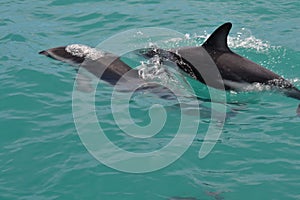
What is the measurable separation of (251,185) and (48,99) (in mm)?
4798

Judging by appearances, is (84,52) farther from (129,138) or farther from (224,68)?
(129,138)

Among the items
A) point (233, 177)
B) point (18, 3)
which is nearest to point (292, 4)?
point (18, 3)

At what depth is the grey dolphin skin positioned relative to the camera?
34.4 feet

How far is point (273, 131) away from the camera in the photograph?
9102 mm

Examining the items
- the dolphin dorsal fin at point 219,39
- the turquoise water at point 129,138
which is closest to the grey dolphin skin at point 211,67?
the dolphin dorsal fin at point 219,39

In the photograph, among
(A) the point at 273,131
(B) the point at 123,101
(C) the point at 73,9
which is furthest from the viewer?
(C) the point at 73,9

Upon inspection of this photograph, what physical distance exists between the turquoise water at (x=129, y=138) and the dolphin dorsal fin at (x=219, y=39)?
3.64 ft

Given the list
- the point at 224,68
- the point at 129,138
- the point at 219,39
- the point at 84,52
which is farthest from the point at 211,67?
the point at 84,52

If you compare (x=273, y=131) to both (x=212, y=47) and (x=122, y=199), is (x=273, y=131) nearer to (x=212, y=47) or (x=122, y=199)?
(x=212, y=47)

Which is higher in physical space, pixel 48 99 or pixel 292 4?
pixel 292 4

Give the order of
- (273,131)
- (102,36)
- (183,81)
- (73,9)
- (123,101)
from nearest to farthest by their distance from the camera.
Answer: (273,131) → (123,101) → (183,81) → (102,36) → (73,9)

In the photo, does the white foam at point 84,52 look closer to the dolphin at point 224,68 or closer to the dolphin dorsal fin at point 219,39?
the dolphin at point 224,68

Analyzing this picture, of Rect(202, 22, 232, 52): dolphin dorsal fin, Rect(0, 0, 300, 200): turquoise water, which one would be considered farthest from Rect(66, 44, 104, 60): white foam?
Rect(202, 22, 232, 52): dolphin dorsal fin

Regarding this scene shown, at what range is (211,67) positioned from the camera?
10906 millimetres
